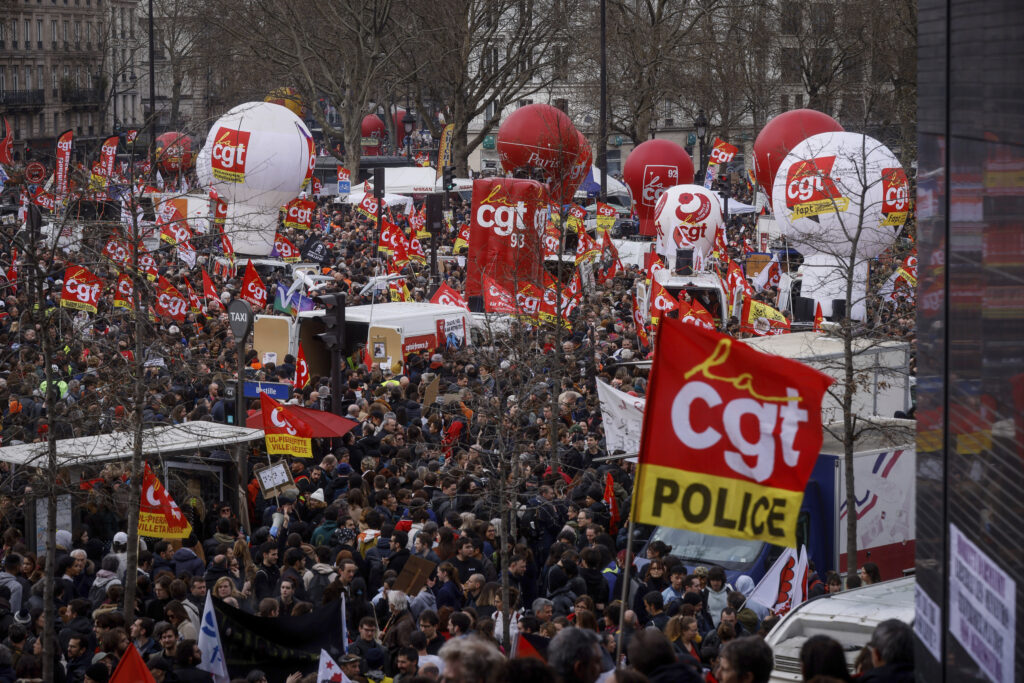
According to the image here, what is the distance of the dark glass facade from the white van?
2.58 meters

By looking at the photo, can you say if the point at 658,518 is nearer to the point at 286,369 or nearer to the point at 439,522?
the point at 439,522

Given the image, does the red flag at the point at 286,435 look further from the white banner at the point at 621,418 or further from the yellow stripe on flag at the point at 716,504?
the yellow stripe on flag at the point at 716,504

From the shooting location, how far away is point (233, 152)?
29031mm

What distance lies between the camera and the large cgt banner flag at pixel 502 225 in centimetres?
2358

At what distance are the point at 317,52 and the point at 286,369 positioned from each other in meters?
33.6

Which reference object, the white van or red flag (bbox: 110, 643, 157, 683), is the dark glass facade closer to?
the white van

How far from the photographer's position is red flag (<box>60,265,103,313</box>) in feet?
60.8

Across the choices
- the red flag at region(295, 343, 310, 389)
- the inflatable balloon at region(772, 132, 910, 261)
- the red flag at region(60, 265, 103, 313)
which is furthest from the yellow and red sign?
the inflatable balloon at region(772, 132, 910, 261)

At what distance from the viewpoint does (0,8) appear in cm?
7650

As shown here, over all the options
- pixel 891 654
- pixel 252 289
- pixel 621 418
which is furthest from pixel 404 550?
pixel 252 289

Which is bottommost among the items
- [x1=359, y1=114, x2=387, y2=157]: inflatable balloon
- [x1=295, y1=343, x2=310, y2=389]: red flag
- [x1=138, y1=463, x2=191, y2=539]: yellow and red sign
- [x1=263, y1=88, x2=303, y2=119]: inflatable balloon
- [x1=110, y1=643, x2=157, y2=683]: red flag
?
[x1=110, y1=643, x2=157, y2=683]: red flag

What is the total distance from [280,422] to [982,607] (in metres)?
10.0

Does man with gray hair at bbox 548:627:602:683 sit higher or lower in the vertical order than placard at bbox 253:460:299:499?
higher

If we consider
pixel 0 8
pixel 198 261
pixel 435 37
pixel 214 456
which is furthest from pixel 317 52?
pixel 214 456
